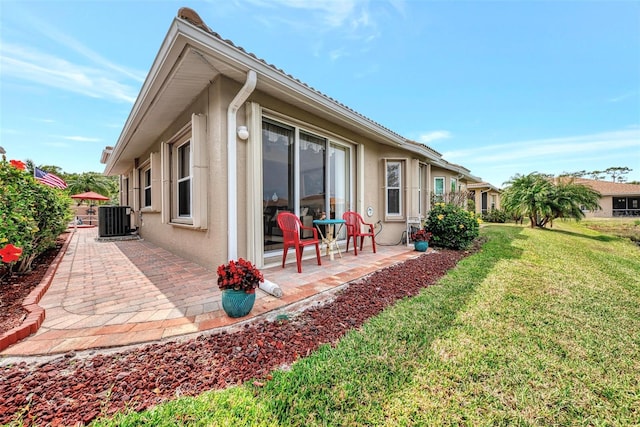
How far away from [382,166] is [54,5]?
8.38 metres

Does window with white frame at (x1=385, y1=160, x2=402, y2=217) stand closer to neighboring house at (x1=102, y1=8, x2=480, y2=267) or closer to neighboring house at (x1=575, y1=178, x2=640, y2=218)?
neighboring house at (x1=102, y1=8, x2=480, y2=267)

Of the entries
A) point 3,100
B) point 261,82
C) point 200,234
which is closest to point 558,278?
point 261,82

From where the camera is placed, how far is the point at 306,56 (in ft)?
33.3

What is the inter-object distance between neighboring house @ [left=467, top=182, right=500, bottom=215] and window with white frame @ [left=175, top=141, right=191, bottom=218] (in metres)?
17.6

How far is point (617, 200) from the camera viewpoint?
31438 mm

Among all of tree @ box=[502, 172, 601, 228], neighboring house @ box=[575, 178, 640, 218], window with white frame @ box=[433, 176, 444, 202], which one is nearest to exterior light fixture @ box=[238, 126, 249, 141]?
window with white frame @ box=[433, 176, 444, 202]

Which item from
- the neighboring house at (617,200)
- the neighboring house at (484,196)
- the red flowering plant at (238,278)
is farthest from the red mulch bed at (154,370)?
the neighboring house at (617,200)

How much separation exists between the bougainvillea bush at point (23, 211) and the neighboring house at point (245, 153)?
178 centimetres

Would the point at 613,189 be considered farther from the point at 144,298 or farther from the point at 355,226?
the point at 144,298

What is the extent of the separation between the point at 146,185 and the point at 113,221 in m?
1.78

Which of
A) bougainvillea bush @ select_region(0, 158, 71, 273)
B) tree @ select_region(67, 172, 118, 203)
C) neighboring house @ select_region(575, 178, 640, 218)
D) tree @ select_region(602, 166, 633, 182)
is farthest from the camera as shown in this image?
tree @ select_region(602, 166, 633, 182)

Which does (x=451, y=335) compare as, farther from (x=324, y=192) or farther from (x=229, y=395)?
(x=324, y=192)

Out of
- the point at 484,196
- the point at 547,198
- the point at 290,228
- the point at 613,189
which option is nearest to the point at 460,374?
the point at 290,228

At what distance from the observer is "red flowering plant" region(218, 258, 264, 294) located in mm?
2525
